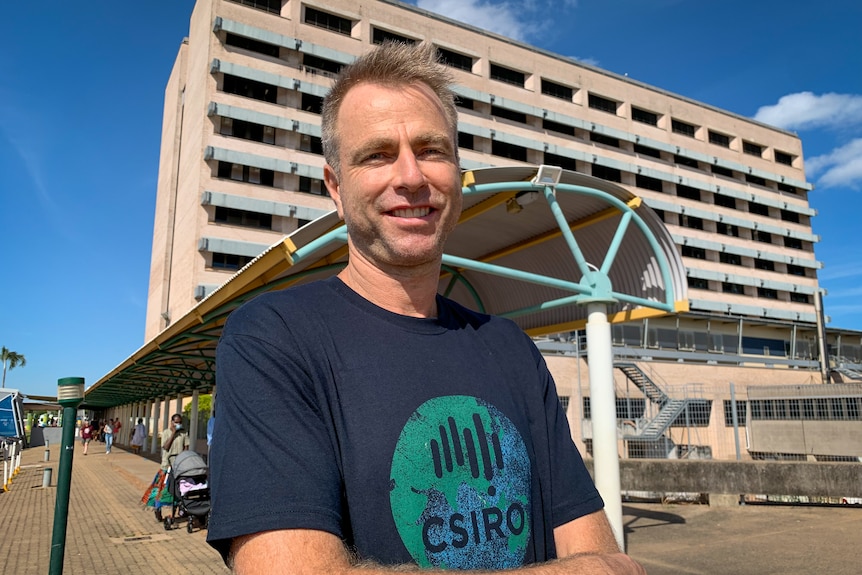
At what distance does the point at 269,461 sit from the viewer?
1.27 m

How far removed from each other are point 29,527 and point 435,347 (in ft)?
45.3

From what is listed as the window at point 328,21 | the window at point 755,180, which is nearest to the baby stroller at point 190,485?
the window at point 328,21

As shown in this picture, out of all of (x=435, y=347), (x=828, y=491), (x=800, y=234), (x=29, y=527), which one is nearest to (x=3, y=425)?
(x=29, y=527)

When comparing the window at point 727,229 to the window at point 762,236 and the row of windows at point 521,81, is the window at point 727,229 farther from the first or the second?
the row of windows at point 521,81

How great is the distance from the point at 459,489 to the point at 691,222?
57691 millimetres

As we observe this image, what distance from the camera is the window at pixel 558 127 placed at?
160 ft

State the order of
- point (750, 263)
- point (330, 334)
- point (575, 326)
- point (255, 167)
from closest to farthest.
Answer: point (330, 334), point (575, 326), point (255, 167), point (750, 263)

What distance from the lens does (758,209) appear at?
58.6m

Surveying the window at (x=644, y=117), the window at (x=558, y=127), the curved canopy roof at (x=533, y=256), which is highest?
the window at (x=644, y=117)

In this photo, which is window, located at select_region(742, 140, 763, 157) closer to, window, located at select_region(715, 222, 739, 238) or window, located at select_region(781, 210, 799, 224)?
window, located at select_region(781, 210, 799, 224)

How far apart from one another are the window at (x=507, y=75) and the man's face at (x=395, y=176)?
161 ft

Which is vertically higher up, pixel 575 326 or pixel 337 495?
pixel 575 326

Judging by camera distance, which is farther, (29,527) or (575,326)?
(29,527)

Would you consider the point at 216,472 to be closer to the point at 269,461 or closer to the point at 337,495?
the point at 269,461
